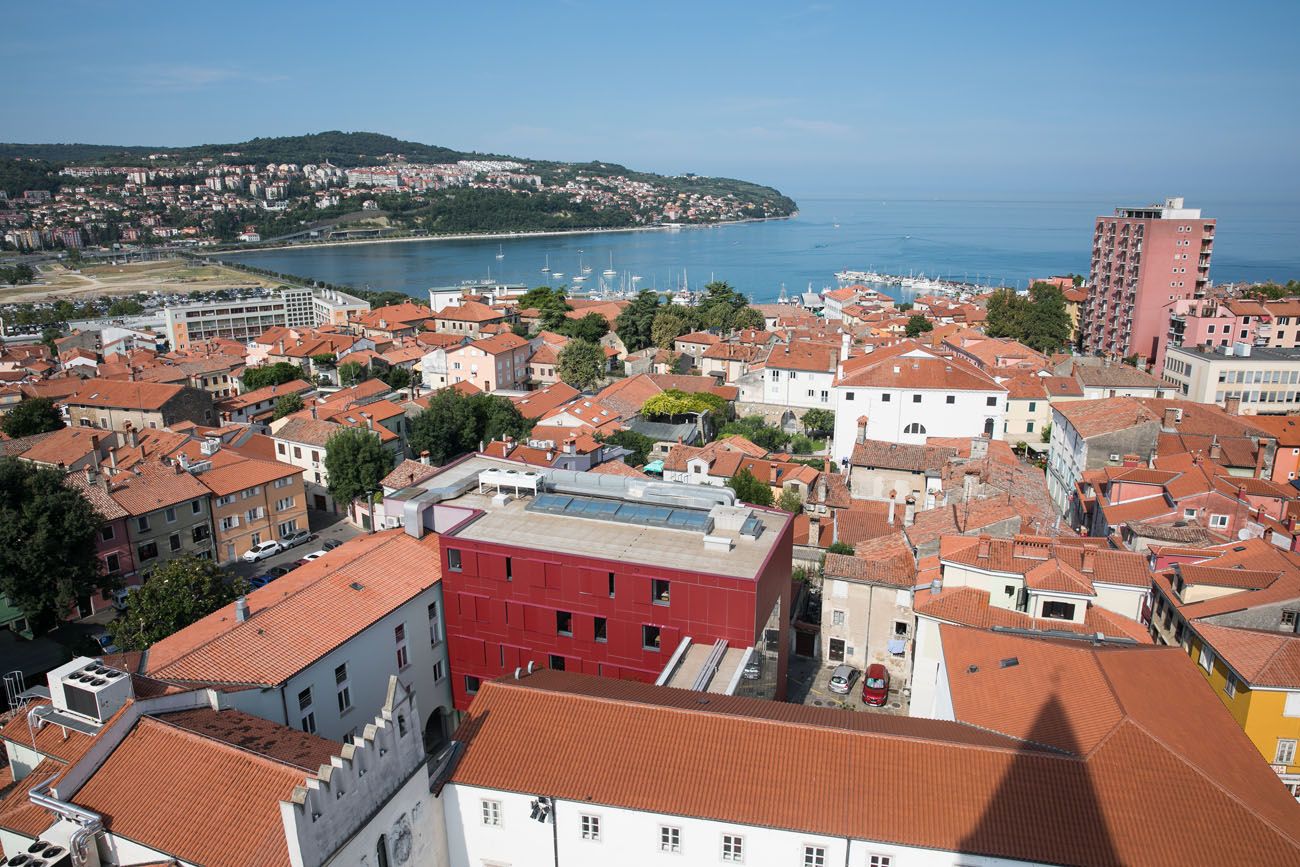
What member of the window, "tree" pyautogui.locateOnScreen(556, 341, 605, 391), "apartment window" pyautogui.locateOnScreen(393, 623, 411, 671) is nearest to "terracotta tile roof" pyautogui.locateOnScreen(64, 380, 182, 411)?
"tree" pyautogui.locateOnScreen(556, 341, 605, 391)

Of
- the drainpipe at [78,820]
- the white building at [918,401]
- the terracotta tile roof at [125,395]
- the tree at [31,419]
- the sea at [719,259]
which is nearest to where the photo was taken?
the drainpipe at [78,820]

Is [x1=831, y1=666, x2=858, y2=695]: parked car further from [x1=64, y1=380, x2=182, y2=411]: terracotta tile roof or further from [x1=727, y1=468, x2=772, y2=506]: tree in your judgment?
[x1=64, y1=380, x2=182, y2=411]: terracotta tile roof

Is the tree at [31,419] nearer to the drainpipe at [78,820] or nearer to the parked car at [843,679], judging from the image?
the drainpipe at [78,820]

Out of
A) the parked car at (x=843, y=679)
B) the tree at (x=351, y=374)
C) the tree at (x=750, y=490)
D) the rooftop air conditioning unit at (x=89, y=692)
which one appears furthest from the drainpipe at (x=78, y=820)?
the tree at (x=351, y=374)

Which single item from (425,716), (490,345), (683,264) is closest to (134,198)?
(683,264)

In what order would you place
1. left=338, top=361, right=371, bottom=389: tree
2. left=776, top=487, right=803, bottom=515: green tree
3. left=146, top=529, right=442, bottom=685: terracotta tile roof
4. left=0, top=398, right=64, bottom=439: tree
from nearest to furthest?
left=146, top=529, right=442, bottom=685: terracotta tile roof
left=776, top=487, right=803, bottom=515: green tree
left=0, top=398, right=64, bottom=439: tree
left=338, top=361, right=371, bottom=389: tree

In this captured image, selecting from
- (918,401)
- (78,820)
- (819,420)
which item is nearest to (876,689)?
(78,820)

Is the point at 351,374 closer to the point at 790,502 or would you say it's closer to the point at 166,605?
the point at 790,502
